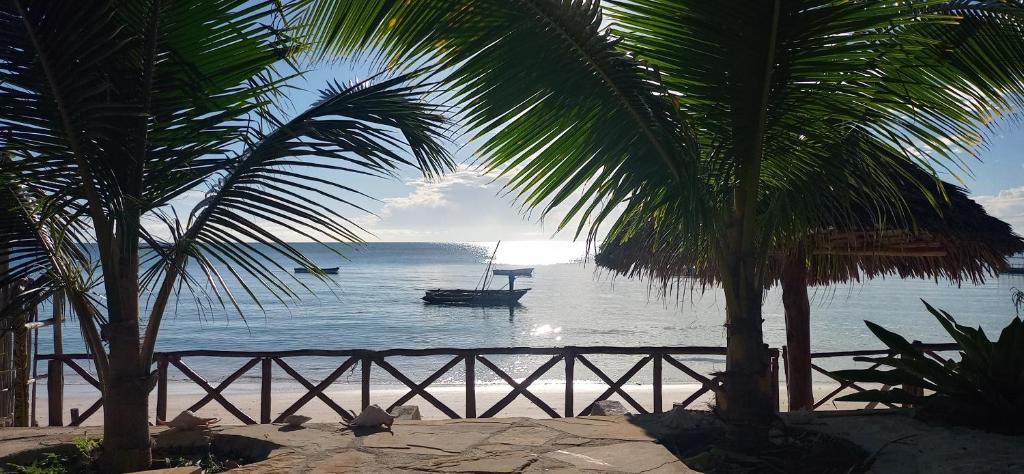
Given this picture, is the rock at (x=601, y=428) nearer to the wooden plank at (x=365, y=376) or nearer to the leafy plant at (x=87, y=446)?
the wooden plank at (x=365, y=376)

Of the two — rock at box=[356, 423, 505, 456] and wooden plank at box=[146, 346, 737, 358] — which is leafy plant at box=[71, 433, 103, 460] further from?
wooden plank at box=[146, 346, 737, 358]

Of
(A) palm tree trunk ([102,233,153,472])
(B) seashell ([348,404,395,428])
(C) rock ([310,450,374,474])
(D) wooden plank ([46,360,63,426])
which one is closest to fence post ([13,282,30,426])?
(D) wooden plank ([46,360,63,426])

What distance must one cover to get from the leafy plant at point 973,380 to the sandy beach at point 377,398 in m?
10.3

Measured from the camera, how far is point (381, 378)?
2212 cm

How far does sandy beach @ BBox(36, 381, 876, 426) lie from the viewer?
15273 millimetres

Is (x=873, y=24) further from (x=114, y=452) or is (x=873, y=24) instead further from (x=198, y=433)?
(x=198, y=433)

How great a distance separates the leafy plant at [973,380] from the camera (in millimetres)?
4191

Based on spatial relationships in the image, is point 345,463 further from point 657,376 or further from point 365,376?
point 657,376

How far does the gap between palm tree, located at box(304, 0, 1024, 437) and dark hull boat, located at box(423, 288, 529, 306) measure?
3801 centimetres

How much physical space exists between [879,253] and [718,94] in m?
4.88

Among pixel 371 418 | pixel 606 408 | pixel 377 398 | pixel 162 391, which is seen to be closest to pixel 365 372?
pixel 371 418

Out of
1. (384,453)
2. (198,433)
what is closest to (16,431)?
(198,433)

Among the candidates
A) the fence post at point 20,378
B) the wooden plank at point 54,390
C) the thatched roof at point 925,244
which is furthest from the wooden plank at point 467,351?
the fence post at point 20,378

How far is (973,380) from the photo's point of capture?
4.42 meters
